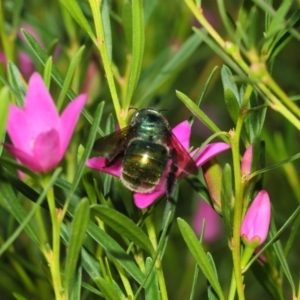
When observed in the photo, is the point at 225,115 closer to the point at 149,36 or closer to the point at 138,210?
the point at 149,36

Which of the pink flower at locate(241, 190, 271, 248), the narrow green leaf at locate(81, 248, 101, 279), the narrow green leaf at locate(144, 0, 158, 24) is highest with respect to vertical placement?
the narrow green leaf at locate(144, 0, 158, 24)

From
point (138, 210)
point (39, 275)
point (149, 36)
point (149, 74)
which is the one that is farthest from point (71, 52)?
point (138, 210)

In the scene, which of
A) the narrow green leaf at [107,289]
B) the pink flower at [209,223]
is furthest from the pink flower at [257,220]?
the pink flower at [209,223]

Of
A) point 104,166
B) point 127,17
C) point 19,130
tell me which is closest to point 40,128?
point 19,130

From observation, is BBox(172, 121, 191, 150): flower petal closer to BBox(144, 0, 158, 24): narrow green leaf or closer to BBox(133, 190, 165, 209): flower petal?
BBox(133, 190, 165, 209): flower petal

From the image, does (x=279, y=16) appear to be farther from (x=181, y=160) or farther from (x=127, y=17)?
(x=127, y=17)

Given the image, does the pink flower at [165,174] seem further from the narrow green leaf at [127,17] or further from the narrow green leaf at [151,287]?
the narrow green leaf at [127,17]

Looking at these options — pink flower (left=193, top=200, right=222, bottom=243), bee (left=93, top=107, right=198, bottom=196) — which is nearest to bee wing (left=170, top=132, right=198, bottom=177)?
bee (left=93, top=107, right=198, bottom=196)
